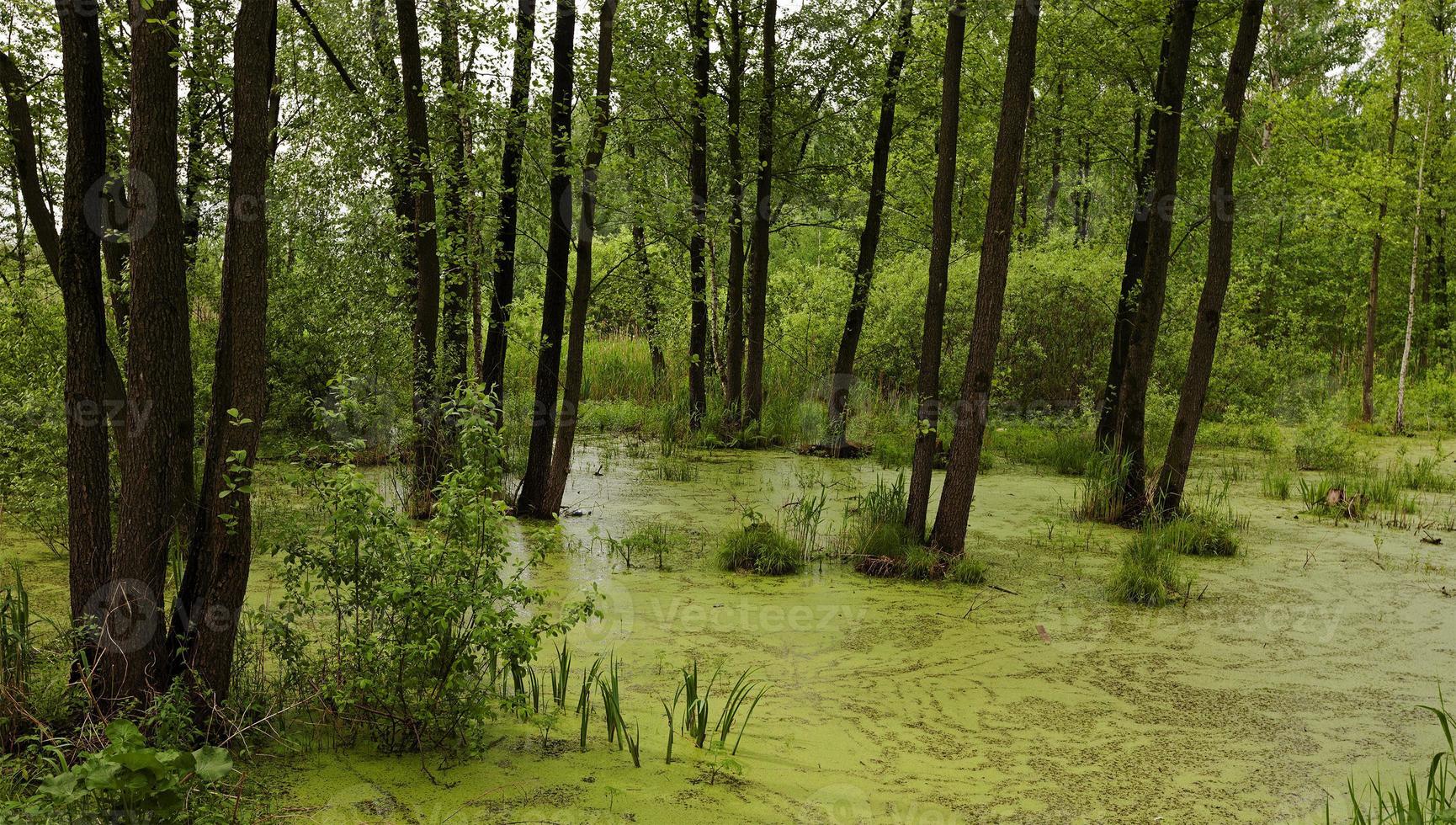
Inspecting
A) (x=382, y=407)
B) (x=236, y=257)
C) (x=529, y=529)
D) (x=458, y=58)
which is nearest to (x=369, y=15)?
(x=458, y=58)

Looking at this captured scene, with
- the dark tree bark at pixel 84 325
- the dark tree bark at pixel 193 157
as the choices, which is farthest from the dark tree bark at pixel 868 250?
the dark tree bark at pixel 84 325

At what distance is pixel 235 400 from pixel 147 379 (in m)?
0.36

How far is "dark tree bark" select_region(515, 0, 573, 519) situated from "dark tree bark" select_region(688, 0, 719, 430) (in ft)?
7.17

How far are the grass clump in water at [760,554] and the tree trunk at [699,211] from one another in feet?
13.6

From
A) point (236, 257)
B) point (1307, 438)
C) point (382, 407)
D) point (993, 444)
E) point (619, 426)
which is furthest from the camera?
point (619, 426)

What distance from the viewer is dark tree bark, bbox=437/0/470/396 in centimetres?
817

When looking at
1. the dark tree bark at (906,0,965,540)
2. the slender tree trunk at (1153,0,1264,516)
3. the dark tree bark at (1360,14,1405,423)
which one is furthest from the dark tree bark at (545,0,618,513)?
the dark tree bark at (1360,14,1405,423)

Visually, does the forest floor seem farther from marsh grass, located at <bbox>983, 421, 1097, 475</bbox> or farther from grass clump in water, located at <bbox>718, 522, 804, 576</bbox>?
marsh grass, located at <bbox>983, 421, 1097, 475</bbox>

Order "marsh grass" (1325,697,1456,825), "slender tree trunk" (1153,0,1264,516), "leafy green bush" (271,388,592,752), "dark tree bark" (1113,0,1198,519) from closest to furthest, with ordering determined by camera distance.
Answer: "marsh grass" (1325,697,1456,825), "leafy green bush" (271,388,592,752), "slender tree trunk" (1153,0,1264,516), "dark tree bark" (1113,0,1198,519)

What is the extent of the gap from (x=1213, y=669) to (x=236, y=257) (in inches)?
201

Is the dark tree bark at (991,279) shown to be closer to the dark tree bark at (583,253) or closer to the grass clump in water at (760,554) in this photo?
the grass clump in water at (760,554)

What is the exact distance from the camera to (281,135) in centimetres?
1409

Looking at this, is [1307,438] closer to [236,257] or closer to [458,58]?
[458,58]

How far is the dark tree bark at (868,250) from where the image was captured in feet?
41.8
